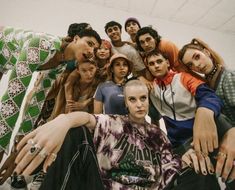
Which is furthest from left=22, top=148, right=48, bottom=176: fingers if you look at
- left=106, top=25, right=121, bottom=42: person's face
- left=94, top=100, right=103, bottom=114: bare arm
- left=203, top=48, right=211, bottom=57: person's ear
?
left=106, top=25, right=121, bottom=42: person's face

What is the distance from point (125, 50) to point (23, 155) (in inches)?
64.5

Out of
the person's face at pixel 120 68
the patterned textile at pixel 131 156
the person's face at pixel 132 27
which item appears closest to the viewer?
the patterned textile at pixel 131 156

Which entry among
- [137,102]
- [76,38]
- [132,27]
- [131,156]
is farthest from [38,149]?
[132,27]

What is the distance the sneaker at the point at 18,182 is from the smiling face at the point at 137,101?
0.75 m

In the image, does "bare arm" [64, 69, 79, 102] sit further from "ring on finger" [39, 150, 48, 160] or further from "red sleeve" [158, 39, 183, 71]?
"ring on finger" [39, 150, 48, 160]

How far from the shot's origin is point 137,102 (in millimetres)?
1443

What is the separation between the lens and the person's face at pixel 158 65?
1.60 meters

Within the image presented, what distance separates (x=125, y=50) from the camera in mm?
2195

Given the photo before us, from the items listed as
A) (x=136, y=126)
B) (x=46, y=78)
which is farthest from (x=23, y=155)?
(x=46, y=78)

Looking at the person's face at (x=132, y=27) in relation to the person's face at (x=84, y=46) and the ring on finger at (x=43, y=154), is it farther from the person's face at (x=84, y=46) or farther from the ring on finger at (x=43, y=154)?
the ring on finger at (x=43, y=154)

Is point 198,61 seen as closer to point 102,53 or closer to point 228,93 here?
point 228,93

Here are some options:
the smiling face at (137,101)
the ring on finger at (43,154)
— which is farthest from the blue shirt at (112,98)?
the ring on finger at (43,154)

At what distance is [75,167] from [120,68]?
A: 1.10 meters

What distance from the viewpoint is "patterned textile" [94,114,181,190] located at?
1.19m
